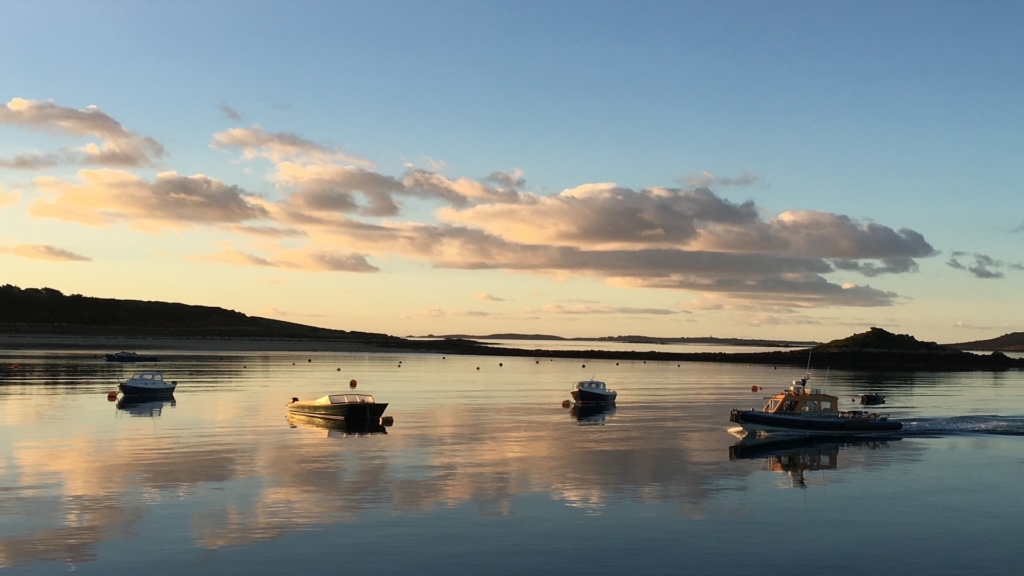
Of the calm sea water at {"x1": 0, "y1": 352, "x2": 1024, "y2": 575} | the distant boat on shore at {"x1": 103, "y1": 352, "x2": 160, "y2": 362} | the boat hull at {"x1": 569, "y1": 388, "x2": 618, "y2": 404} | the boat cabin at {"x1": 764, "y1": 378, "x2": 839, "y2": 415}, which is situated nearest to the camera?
the calm sea water at {"x1": 0, "y1": 352, "x2": 1024, "y2": 575}

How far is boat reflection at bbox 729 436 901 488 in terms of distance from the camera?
4084 centimetres


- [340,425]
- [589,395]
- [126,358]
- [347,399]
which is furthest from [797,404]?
[126,358]

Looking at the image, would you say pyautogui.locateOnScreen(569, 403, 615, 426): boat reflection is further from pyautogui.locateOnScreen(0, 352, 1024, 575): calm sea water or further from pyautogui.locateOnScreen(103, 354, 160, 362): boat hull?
pyautogui.locateOnScreen(103, 354, 160, 362): boat hull

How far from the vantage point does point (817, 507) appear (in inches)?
1206

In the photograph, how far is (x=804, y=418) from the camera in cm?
5419

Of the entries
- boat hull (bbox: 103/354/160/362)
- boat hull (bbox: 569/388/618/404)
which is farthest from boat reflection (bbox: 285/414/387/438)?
boat hull (bbox: 103/354/160/362)

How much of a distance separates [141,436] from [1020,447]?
48962 mm

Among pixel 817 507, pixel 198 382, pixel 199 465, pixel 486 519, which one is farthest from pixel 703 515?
pixel 198 382

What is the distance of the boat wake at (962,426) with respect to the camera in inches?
2238

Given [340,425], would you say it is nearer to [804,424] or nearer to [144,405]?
[144,405]

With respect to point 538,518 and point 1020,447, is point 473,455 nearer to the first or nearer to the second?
point 538,518

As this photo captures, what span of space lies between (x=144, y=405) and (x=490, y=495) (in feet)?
150

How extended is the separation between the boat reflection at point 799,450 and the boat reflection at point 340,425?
20944 mm

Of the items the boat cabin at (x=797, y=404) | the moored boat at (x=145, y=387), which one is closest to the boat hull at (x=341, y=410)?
the moored boat at (x=145, y=387)
